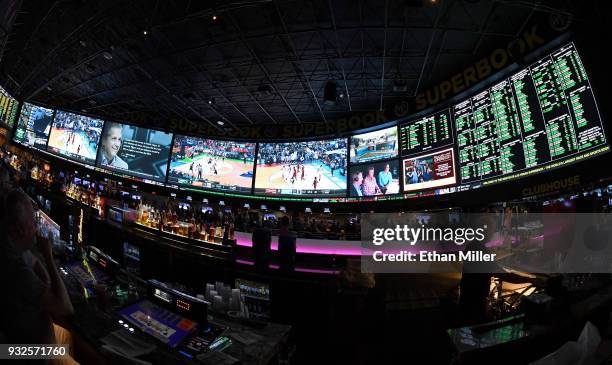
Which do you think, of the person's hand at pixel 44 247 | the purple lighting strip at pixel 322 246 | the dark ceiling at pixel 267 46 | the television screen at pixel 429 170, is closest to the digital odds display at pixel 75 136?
the dark ceiling at pixel 267 46

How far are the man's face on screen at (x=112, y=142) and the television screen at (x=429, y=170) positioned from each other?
11.9m

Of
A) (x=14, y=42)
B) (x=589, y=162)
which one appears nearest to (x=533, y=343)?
(x=589, y=162)

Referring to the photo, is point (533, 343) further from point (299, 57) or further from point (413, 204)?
point (299, 57)

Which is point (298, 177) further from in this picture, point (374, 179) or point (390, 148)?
point (390, 148)

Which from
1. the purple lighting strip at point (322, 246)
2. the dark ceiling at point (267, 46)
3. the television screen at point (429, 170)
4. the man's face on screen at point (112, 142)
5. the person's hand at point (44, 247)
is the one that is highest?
the dark ceiling at point (267, 46)

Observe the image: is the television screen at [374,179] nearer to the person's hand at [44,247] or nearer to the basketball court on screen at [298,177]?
the basketball court on screen at [298,177]

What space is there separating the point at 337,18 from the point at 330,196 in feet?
16.4

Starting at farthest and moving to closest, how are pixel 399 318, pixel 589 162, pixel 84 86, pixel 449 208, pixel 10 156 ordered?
pixel 10 156 < pixel 84 86 < pixel 449 208 < pixel 399 318 < pixel 589 162

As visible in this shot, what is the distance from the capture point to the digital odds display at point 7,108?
530 inches

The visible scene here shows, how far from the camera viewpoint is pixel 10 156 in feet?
53.5

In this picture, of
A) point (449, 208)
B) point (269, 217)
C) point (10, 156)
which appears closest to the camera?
point (449, 208)

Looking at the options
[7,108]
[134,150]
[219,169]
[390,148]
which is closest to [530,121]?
[390,148]

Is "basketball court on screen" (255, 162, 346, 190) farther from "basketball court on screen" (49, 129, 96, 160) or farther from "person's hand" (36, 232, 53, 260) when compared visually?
"basketball court on screen" (49, 129, 96, 160)

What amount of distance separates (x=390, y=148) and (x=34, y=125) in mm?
18095
